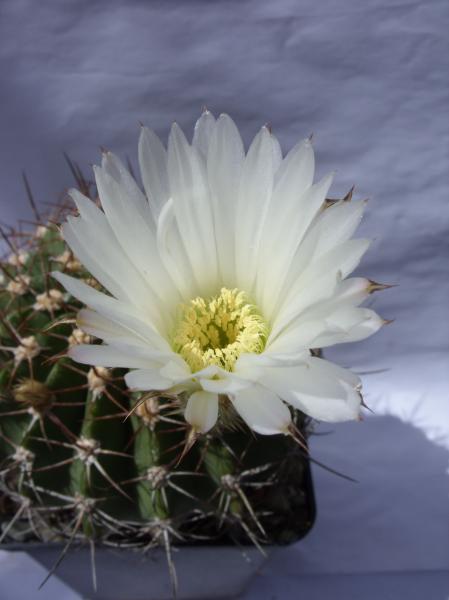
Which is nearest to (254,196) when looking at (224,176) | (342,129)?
(224,176)

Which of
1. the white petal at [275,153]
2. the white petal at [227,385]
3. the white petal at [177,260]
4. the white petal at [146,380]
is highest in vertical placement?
the white petal at [275,153]

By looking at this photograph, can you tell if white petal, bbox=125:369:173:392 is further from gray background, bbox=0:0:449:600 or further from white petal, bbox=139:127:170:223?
gray background, bbox=0:0:449:600

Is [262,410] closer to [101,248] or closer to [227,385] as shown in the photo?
[227,385]

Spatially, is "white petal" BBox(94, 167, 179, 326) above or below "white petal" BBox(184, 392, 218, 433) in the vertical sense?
above

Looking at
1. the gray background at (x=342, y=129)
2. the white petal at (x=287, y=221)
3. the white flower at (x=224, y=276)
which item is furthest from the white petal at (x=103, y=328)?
the gray background at (x=342, y=129)

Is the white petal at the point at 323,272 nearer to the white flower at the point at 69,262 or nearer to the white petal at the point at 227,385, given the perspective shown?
the white petal at the point at 227,385

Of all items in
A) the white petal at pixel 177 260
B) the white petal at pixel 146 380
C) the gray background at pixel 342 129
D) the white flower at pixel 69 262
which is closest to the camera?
the white petal at pixel 146 380

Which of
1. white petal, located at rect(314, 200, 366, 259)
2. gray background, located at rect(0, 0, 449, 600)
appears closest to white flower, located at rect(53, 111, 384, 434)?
white petal, located at rect(314, 200, 366, 259)

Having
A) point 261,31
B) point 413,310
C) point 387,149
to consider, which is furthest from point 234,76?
point 413,310
